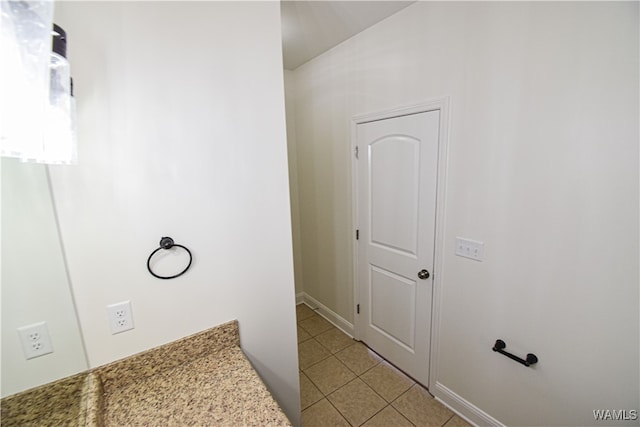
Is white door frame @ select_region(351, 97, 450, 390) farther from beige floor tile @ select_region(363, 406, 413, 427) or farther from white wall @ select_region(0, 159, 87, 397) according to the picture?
white wall @ select_region(0, 159, 87, 397)

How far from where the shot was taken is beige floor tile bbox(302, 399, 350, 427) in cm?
173

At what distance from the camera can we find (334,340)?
8.39ft

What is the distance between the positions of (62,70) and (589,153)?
74.3 inches

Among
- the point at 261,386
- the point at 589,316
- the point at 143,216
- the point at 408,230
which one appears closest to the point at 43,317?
the point at 143,216

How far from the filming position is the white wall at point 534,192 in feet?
3.53

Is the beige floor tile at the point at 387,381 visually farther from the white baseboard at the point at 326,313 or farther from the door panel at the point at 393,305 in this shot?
the white baseboard at the point at 326,313

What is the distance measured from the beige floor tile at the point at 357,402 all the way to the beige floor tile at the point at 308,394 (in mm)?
93

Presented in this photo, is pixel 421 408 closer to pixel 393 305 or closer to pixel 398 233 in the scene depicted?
pixel 393 305

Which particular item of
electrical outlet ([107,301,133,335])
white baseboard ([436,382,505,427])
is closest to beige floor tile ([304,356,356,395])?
white baseboard ([436,382,505,427])

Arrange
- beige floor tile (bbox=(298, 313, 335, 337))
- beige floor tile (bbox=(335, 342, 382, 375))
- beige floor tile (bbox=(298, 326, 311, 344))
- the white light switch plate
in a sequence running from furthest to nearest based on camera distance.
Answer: beige floor tile (bbox=(298, 313, 335, 337)) → beige floor tile (bbox=(298, 326, 311, 344)) → beige floor tile (bbox=(335, 342, 382, 375)) → the white light switch plate

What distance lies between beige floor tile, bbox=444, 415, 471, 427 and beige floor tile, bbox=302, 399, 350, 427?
0.66 metres

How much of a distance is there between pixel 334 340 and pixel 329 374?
0.43m

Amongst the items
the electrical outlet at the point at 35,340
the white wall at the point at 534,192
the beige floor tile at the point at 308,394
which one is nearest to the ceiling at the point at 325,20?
the white wall at the point at 534,192

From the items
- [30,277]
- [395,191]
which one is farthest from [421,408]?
[30,277]
